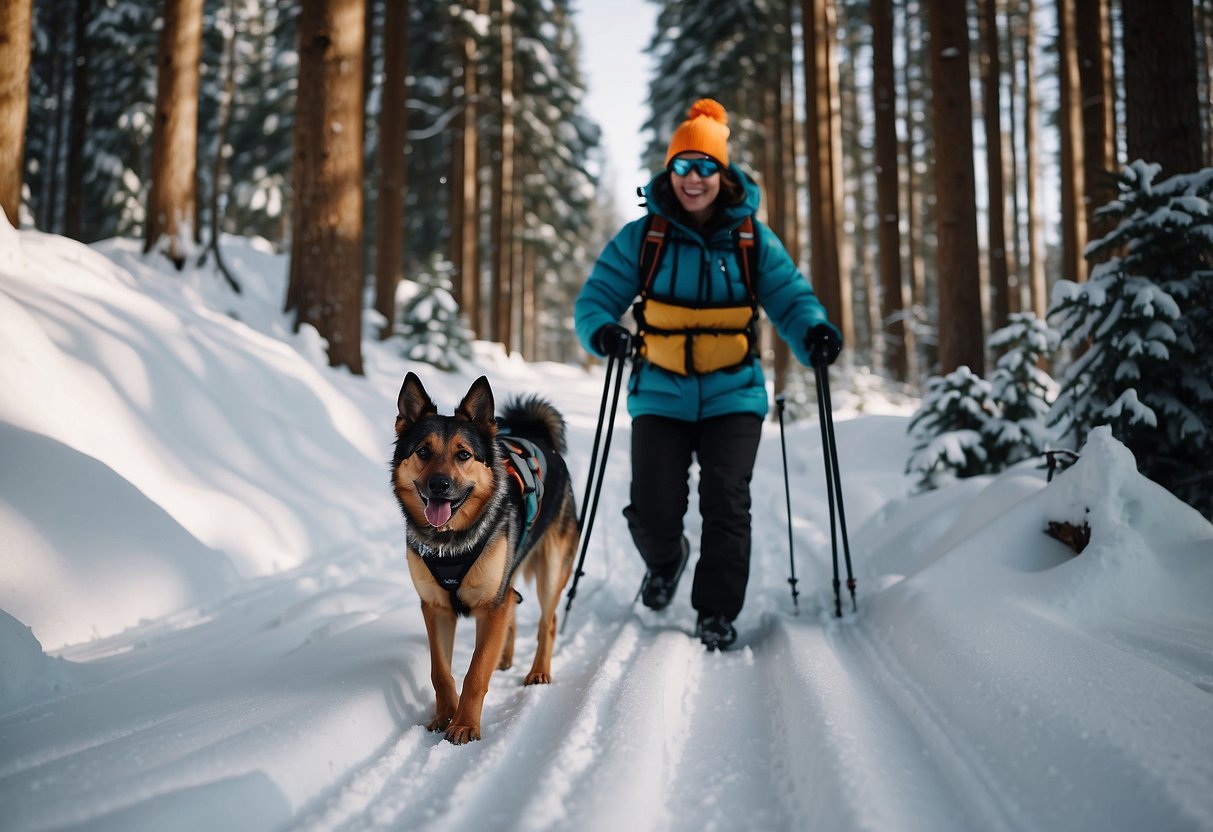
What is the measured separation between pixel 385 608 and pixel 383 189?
477 inches

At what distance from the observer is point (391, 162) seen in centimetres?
1379

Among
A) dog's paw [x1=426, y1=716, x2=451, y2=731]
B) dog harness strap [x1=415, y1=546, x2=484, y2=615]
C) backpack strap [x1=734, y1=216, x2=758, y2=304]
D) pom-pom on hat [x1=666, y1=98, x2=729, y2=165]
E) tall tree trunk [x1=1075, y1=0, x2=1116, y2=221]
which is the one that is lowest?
dog's paw [x1=426, y1=716, x2=451, y2=731]

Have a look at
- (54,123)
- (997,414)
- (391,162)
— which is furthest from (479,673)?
(54,123)

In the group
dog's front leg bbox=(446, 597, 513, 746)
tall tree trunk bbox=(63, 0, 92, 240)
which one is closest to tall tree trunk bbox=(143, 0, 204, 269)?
dog's front leg bbox=(446, 597, 513, 746)

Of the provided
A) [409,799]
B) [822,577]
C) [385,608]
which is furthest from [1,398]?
[822,577]

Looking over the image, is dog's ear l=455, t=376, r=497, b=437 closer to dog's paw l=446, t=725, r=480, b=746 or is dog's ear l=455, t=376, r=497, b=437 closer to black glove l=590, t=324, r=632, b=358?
black glove l=590, t=324, r=632, b=358

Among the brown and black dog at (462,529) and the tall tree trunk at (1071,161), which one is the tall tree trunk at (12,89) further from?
the tall tree trunk at (1071,161)

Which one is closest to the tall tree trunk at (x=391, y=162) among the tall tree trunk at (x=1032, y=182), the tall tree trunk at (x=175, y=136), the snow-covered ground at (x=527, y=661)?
the tall tree trunk at (x=175, y=136)

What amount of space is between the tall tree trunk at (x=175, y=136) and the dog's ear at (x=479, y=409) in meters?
8.58

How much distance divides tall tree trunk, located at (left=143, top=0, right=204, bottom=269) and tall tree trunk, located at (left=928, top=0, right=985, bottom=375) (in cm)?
994

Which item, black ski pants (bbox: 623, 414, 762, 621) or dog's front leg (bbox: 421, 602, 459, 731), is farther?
black ski pants (bbox: 623, 414, 762, 621)

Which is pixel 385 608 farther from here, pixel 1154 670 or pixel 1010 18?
pixel 1010 18

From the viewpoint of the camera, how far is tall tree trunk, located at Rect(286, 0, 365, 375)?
309 inches

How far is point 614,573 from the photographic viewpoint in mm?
4652
